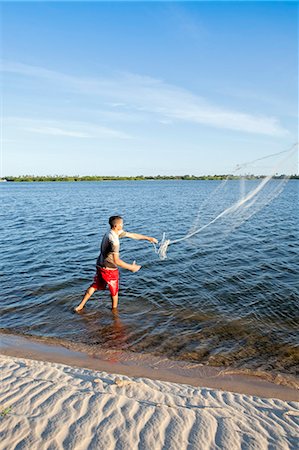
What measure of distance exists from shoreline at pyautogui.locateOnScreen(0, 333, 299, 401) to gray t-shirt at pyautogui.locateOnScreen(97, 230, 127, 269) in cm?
202

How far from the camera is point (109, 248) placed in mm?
8039

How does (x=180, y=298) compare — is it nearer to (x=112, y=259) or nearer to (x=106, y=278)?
(x=106, y=278)

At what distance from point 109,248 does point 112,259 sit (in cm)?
29

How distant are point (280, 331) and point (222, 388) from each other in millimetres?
2801

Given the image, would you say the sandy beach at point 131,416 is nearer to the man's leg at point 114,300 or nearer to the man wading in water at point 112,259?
the man wading in water at point 112,259

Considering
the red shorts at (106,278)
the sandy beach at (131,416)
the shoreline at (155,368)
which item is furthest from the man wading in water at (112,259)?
the sandy beach at (131,416)

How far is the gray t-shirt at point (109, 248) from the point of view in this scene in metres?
7.89

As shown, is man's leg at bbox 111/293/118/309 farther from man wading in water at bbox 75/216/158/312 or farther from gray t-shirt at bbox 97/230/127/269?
gray t-shirt at bbox 97/230/127/269

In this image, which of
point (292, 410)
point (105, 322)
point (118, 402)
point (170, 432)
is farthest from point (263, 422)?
point (105, 322)

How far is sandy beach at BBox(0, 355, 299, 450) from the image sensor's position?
3643 millimetres

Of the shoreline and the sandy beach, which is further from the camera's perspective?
the shoreline

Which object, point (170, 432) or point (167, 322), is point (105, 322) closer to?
point (167, 322)

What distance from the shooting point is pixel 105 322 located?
8258mm

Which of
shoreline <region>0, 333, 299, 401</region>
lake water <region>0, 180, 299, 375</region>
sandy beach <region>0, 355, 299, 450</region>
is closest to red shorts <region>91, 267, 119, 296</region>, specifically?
lake water <region>0, 180, 299, 375</region>
